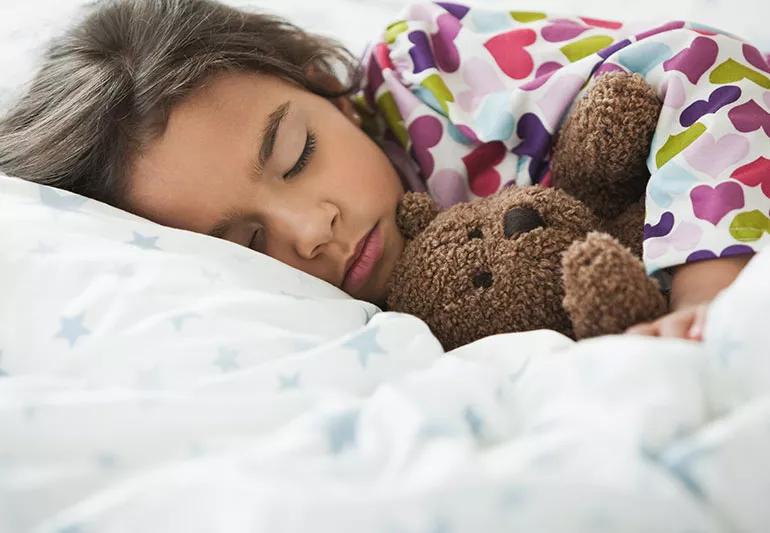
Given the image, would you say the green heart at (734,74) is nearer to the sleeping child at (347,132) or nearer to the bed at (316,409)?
the sleeping child at (347,132)

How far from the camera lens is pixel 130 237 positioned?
2.68 feet

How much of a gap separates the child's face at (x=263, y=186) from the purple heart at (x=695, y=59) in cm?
38

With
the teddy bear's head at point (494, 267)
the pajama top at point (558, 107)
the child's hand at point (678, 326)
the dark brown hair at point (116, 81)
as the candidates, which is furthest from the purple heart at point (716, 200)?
the dark brown hair at point (116, 81)

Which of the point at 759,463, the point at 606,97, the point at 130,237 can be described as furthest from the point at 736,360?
the point at 130,237

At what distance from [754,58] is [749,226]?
30 centimetres

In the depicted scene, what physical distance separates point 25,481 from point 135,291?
21 centimetres

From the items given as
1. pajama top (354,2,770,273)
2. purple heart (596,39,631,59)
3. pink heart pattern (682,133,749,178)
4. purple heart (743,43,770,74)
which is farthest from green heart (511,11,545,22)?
pink heart pattern (682,133,749,178)

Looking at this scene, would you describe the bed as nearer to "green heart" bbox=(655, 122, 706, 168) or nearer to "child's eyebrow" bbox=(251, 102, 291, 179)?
"child's eyebrow" bbox=(251, 102, 291, 179)

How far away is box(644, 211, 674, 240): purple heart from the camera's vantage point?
2.76 feet

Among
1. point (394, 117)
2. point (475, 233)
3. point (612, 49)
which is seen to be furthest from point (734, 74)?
point (394, 117)

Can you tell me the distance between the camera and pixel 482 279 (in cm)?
81

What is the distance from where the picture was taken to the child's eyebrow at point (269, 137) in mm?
938

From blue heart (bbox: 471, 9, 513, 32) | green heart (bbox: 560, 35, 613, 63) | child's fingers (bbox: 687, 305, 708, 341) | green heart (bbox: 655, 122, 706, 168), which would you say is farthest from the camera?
blue heart (bbox: 471, 9, 513, 32)

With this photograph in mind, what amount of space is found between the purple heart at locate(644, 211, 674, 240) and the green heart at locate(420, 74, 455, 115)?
0.37 metres
